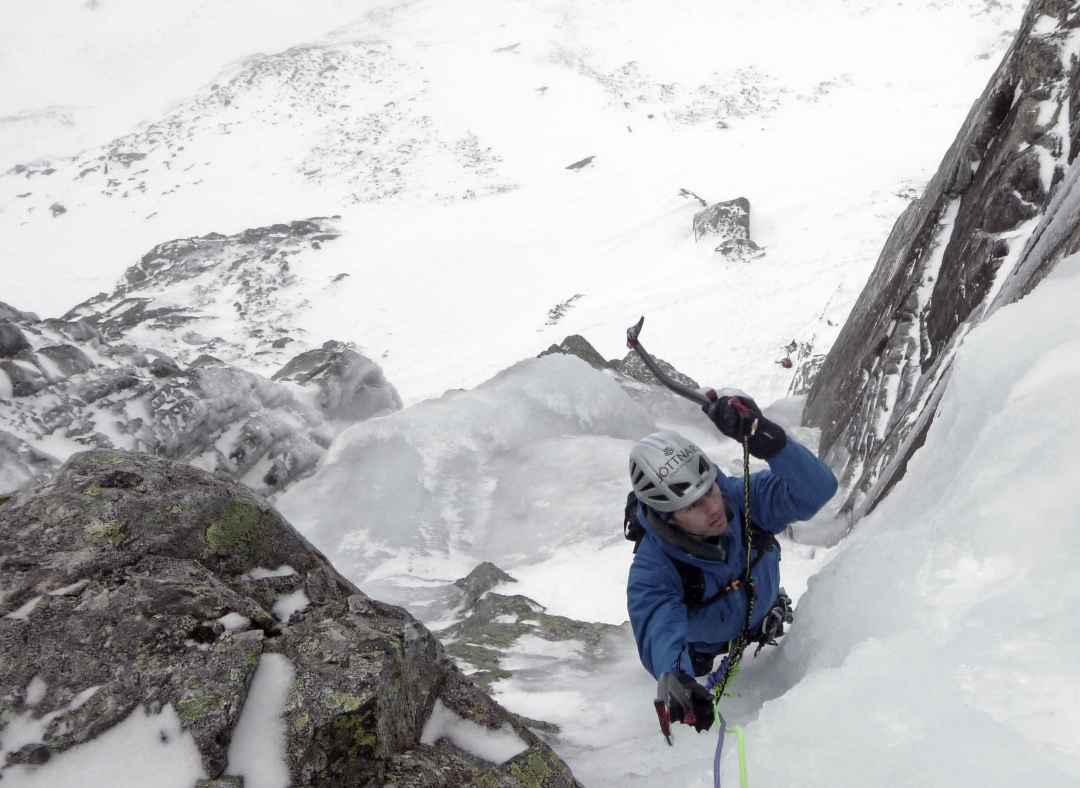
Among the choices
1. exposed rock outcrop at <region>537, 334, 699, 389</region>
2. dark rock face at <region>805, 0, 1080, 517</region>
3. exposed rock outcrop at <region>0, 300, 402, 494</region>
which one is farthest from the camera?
exposed rock outcrop at <region>537, 334, 699, 389</region>

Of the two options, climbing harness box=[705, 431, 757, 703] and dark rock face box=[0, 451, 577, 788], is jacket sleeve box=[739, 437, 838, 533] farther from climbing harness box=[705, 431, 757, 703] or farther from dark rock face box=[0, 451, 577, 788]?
dark rock face box=[0, 451, 577, 788]

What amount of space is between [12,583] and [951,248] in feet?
22.2

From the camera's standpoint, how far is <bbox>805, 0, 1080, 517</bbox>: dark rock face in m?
4.56

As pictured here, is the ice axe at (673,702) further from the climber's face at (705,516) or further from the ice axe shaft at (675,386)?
the ice axe shaft at (675,386)

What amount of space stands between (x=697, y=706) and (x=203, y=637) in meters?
1.72

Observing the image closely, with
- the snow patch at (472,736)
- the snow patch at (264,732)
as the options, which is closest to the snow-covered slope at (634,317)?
the snow patch at (472,736)

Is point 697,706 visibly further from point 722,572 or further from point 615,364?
point 615,364

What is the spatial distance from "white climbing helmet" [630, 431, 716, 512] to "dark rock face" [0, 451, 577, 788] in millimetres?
1059

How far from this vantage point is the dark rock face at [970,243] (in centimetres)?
456

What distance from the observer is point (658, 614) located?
2873mm

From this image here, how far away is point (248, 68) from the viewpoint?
61.3m

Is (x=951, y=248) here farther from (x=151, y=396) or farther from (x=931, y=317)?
(x=151, y=396)

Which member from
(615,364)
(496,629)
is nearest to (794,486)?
(496,629)

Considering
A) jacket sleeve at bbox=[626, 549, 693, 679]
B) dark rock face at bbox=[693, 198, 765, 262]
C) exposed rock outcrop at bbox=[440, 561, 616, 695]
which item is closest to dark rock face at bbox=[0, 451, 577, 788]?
jacket sleeve at bbox=[626, 549, 693, 679]
